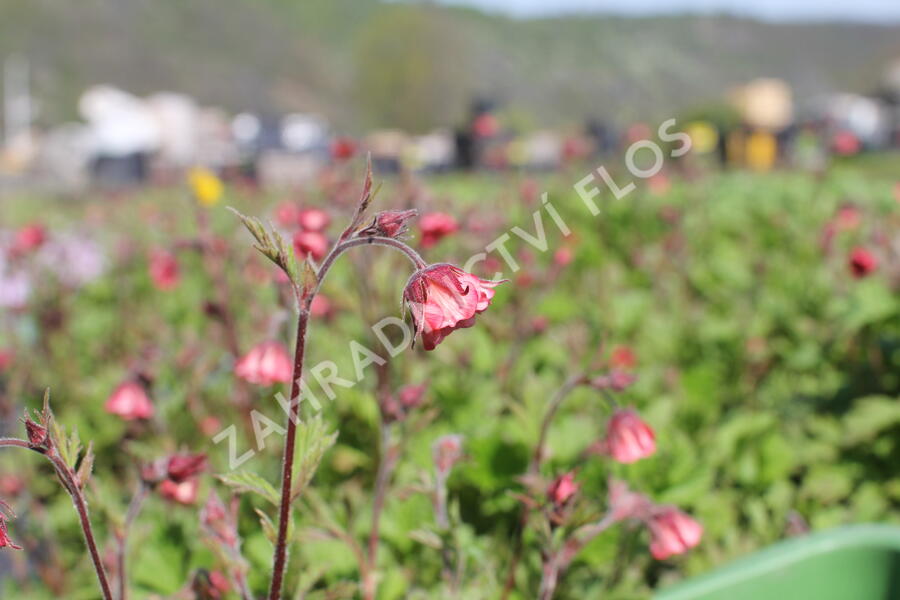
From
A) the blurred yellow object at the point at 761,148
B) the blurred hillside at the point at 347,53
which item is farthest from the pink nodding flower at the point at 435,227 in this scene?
the blurred hillside at the point at 347,53

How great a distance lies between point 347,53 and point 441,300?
4994 inches

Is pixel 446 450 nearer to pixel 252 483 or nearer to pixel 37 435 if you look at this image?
pixel 252 483

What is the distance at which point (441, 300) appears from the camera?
76cm

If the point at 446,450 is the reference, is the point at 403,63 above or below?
above

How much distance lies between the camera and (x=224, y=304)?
196 centimetres

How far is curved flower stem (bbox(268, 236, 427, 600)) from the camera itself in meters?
0.73

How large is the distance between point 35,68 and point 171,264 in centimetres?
9333

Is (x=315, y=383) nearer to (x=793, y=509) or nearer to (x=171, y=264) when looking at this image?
(x=171, y=264)

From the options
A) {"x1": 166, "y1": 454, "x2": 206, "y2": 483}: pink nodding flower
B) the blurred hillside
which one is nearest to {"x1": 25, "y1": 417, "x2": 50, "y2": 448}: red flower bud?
{"x1": 166, "y1": 454, "x2": 206, "y2": 483}: pink nodding flower

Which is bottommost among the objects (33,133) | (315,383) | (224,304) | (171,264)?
(315,383)

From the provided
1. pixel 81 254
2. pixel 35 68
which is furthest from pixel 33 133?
pixel 81 254

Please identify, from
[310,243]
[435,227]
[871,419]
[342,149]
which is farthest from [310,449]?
[871,419]

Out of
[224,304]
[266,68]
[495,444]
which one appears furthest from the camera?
[266,68]

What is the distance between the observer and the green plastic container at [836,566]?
1.17 meters
